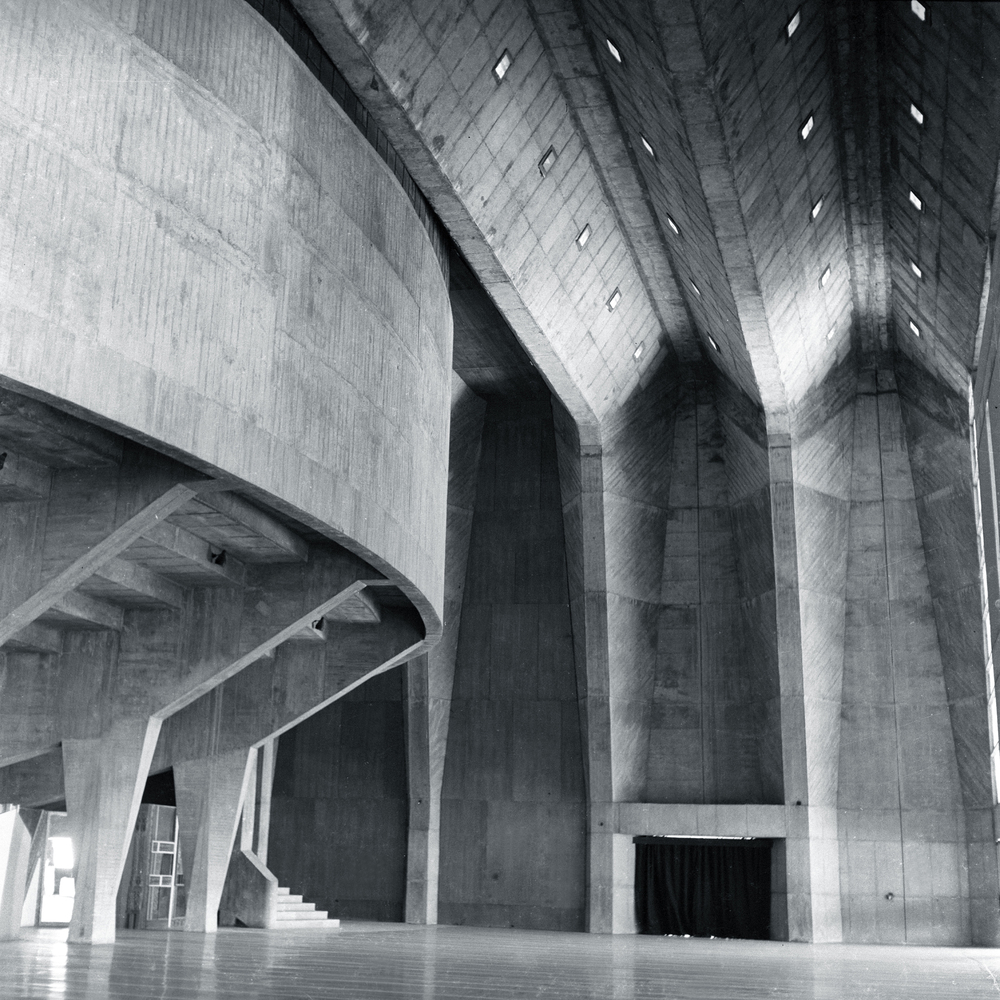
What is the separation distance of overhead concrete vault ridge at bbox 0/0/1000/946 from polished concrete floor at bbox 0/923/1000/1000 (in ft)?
8.41

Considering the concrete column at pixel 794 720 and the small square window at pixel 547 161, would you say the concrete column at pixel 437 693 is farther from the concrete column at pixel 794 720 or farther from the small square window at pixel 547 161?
the small square window at pixel 547 161

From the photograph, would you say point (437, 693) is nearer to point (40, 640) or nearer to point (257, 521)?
point (40, 640)

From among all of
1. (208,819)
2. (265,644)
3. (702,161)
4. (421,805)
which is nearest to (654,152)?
(702,161)

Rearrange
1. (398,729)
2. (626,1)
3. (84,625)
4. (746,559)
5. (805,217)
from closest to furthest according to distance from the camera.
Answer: (626,1)
(84,625)
(805,217)
(746,559)
(398,729)

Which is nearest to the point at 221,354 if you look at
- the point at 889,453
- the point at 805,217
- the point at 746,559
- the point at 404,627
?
the point at 404,627

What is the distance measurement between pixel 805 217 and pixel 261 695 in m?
12.5

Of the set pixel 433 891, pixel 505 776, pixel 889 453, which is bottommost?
pixel 433 891

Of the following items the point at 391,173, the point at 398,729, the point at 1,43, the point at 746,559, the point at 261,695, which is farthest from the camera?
the point at 398,729

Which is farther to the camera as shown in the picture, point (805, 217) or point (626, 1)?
point (805, 217)

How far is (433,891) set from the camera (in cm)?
2898

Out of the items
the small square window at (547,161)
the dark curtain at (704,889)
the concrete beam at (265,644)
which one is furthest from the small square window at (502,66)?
the dark curtain at (704,889)

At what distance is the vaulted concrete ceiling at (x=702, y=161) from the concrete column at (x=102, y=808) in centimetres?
916

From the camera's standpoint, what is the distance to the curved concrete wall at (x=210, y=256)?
34.9 feet

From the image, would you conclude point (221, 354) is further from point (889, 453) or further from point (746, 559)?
point (889, 453)
